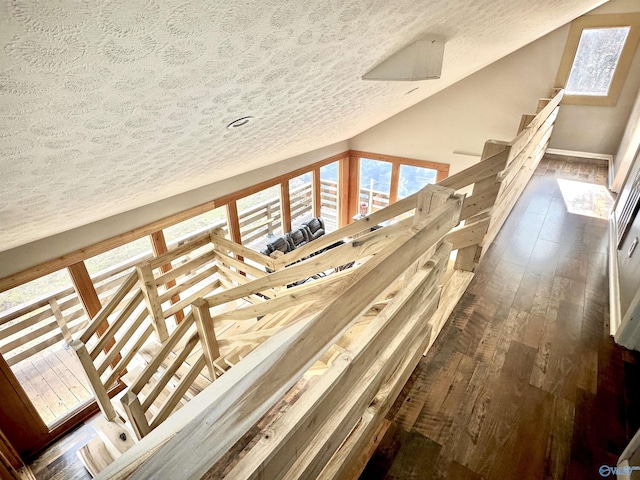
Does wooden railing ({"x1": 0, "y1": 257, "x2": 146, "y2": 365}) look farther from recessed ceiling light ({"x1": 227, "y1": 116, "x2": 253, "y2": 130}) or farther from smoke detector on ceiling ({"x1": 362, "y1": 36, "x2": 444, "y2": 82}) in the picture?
smoke detector on ceiling ({"x1": 362, "y1": 36, "x2": 444, "y2": 82})

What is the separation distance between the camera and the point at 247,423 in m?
0.62

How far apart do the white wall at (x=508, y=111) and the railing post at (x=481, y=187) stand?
3.89 metres

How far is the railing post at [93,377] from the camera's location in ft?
8.44

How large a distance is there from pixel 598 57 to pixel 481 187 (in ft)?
16.4

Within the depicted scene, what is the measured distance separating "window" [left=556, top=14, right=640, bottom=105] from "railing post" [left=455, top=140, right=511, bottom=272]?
14.6 ft

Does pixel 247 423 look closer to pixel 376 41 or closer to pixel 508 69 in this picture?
pixel 376 41

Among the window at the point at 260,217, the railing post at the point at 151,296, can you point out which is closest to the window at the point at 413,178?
the window at the point at 260,217

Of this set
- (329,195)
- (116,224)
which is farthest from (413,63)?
(329,195)

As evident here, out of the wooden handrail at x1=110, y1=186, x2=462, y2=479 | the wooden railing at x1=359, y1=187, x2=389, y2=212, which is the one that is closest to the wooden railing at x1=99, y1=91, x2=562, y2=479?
the wooden handrail at x1=110, y1=186, x2=462, y2=479

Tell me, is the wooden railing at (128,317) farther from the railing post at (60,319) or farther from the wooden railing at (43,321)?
the railing post at (60,319)

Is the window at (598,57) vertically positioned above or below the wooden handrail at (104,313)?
above

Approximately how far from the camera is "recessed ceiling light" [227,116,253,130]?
6.93 feet

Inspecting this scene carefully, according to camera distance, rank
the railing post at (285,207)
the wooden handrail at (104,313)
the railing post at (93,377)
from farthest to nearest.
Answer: the railing post at (285,207)
the wooden handrail at (104,313)
the railing post at (93,377)

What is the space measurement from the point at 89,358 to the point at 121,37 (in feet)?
8.97
